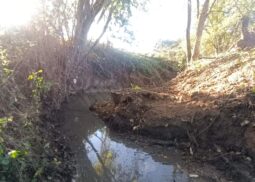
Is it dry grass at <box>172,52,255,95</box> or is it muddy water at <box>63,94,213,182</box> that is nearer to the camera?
muddy water at <box>63,94,213,182</box>

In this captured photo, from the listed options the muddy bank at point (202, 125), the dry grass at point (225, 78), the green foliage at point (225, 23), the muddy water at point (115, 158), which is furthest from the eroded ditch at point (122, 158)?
the green foliage at point (225, 23)

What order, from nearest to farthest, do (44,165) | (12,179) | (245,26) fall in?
1. (12,179)
2. (44,165)
3. (245,26)

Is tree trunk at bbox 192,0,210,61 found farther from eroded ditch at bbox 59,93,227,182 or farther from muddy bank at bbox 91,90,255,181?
eroded ditch at bbox 59,93,227,182

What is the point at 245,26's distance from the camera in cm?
986

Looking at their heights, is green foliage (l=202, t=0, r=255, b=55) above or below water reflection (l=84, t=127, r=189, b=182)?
above

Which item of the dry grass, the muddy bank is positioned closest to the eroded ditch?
the muddy bank

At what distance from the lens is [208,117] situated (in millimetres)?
5918

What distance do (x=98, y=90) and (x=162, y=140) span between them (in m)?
6.59

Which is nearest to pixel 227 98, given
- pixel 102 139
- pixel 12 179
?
pixel 102 139

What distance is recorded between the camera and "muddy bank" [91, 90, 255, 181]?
5.18 metres

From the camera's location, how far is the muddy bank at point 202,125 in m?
5.18

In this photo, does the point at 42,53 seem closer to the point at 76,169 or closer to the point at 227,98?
the point at 76,169

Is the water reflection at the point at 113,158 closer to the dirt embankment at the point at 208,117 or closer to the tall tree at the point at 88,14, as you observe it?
the dirt embankment at the point at 208,117

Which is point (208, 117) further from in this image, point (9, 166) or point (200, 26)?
point (200, 26)
